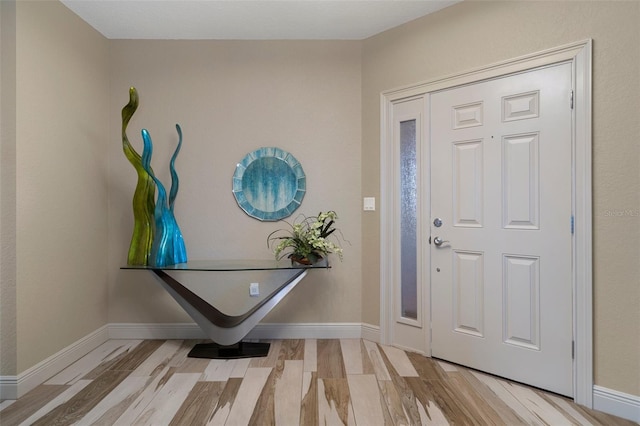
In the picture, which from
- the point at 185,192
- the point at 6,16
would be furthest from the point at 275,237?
the point at 6,16

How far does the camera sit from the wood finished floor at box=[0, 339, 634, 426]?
2018mm

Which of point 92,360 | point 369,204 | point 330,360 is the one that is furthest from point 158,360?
point 369,204

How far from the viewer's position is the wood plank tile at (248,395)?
2012 millimetres

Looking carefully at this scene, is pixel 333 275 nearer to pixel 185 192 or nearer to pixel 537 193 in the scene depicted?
pixel 185 192

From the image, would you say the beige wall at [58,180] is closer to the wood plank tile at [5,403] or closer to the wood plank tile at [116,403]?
the wood plank tile at [5,403]

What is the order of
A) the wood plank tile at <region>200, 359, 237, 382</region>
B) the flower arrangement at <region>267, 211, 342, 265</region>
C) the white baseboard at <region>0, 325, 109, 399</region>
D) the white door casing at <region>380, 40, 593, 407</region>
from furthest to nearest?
the flower arrangement at <region>267, 211, 342, 265</region>, the wood plank tile at <region>200, 359, 237, 382</region>, the white baseboard at <region>0, 325, 109, 399</region>, the white door casing at <region>380, 40, 593, 407</region>

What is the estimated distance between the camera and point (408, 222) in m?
3.07

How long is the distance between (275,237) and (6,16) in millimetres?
2342

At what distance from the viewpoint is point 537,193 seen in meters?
2.39

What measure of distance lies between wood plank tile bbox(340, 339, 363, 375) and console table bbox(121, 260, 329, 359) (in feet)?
2.08

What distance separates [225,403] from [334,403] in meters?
0.64

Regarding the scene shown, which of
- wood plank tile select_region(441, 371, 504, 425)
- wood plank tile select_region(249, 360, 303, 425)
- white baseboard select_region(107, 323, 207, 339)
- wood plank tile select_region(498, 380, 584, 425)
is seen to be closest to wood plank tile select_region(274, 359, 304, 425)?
wood plank tile select_region(249, 360, 303, 425)

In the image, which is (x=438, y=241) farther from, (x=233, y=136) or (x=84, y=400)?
(x=84, y=400)

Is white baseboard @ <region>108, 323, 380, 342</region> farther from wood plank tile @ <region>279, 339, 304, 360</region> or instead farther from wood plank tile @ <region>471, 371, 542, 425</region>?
wood plank tile @ <region>471, 371, 542, 425</region>
